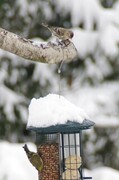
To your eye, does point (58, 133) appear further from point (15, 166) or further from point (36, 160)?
point (15, 166)

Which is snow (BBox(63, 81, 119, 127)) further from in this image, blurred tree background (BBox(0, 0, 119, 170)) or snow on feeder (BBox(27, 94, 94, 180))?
snow on feeder (BBox(27, 94, 94, 180))

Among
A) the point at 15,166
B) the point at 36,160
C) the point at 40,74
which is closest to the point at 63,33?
the point at 36,160

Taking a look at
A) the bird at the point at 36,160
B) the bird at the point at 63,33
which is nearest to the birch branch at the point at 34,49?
the bird at the point at 63,33

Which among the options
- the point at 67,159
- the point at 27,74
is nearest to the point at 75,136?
the point at 67,159

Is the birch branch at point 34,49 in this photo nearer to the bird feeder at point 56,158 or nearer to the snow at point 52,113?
the snow at point 52,113

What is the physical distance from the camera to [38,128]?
2855 mm

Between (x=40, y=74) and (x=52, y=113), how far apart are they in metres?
5.02

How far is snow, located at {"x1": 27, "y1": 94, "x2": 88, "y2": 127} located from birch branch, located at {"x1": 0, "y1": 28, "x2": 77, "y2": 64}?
0.24 m

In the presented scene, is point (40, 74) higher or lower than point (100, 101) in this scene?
higher

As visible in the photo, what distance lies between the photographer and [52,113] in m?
2.87

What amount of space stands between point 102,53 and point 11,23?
51.4 inches

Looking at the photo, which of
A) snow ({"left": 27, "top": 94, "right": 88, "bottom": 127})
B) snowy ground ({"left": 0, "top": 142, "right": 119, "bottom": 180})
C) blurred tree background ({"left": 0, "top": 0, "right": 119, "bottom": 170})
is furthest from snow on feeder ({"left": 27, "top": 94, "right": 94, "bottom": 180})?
blurred tree background ({"left": 0, "top": 0, "right": 119, "bottom": 170})

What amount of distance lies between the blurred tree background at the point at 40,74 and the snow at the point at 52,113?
4772mm

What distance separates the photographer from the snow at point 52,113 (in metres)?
2.85
